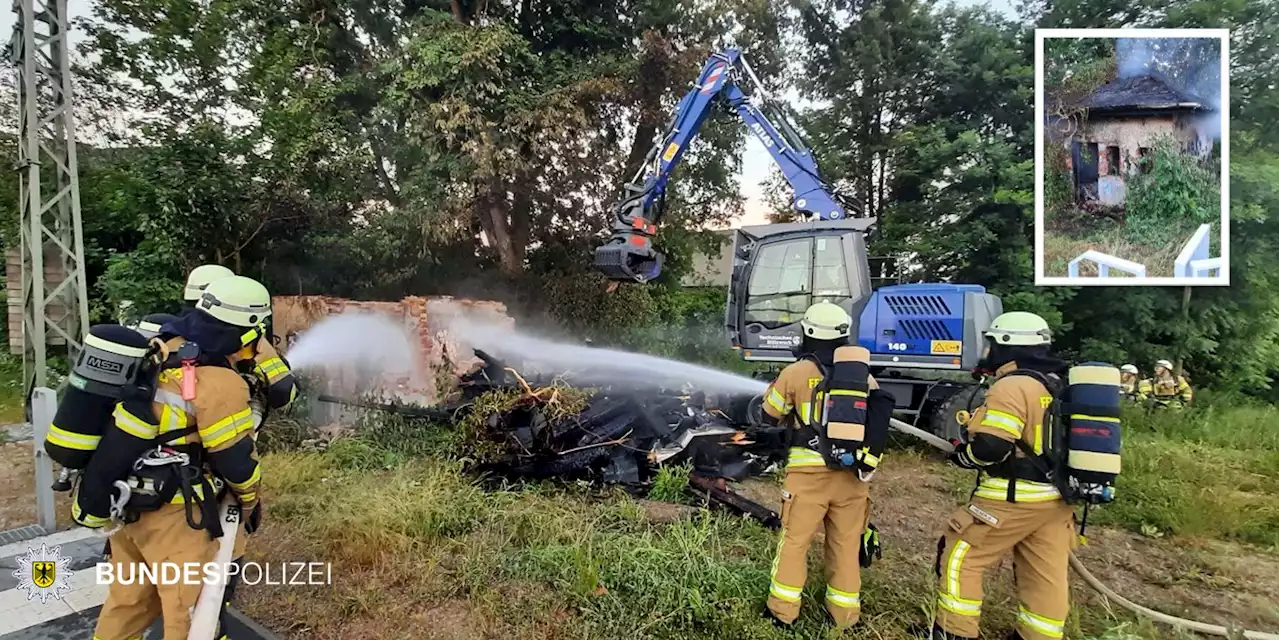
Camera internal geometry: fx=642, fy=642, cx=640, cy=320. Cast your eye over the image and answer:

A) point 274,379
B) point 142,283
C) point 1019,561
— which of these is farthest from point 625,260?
point 142,283

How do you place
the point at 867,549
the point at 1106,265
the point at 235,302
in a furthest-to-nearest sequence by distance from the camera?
1. the point at 1106,265
2. the point at 867,549
3. the point at 235,302

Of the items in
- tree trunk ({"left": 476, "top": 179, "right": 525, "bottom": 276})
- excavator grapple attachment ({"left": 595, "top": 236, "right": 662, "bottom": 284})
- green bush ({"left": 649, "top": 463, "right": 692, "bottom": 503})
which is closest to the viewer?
green bush ({"left": 649, "top": 463, "right": 692, "bottom": 503})

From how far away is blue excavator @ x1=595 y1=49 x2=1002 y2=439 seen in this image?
6.34 metres

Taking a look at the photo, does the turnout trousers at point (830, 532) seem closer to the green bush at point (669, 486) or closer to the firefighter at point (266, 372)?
the green bush at point (669, 486)

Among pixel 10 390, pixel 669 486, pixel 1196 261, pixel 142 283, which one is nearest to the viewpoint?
pixel 669 486

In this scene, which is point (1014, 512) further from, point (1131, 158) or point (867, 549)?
point (1131, 158)

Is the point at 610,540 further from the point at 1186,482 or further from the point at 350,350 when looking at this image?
the point at 1186,482

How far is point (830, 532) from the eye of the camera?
349 cm

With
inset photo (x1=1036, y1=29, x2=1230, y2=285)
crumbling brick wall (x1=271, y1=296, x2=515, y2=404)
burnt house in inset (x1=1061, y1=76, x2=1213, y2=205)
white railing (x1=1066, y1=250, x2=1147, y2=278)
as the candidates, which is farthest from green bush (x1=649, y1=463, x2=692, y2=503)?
burnt house in inset (x1=1061, y1=76, x2=1213, y2=205)

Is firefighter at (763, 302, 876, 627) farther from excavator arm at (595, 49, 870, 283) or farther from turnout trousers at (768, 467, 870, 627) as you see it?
excavator arm at (595, 49, 870, 283)

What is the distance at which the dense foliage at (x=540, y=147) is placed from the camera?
10.0 m

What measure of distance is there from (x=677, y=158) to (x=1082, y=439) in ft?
19.0

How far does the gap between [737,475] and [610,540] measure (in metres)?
2.18

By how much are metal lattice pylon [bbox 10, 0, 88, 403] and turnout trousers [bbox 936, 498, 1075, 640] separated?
776 centimetres
